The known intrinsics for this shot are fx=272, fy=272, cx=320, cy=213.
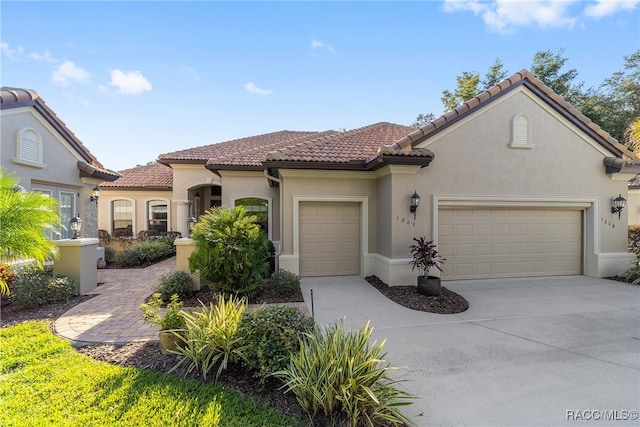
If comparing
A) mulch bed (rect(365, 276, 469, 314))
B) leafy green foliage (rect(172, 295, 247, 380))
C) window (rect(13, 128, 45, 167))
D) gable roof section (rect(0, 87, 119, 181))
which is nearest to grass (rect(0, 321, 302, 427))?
leafy green foliage (rect(172, 295, 247, 380))

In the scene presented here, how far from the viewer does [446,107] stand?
2322 cm

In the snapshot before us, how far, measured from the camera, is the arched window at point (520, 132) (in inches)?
342

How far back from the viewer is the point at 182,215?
13977 millimetres

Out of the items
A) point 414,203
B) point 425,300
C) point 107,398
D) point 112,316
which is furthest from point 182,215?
point 425,300

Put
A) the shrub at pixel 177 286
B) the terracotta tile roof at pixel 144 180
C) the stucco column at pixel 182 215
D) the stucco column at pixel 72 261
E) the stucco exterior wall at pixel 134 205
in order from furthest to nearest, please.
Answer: the stucco exterior wall at pixel 134 205 < the terracotta tile roof at pixel 144 180 < the stucco column at pixel 182 215 < the stucco column at pixel 72 261 < the shrub at pixel 177 286

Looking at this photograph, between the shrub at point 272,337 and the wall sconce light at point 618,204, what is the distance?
1146 cm

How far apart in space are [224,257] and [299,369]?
4.09 m

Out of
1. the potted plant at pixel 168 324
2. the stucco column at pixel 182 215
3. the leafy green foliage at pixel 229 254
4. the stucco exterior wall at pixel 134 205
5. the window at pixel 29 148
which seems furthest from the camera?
the stucco exterior wall at pixel 134 205

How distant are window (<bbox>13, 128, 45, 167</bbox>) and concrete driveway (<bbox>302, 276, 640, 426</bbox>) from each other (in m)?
9.58

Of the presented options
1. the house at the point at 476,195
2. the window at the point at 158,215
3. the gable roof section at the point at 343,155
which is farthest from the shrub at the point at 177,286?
the window at the point at 158,215

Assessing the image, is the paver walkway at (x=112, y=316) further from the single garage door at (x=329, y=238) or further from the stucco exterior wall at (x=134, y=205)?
the stucco exterior wall at (x=134, y=205)

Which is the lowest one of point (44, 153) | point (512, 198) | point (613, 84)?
point (512, 198)

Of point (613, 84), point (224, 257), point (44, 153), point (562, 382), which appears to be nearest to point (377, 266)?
point (224, 257)

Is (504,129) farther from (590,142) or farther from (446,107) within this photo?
(446,107)
